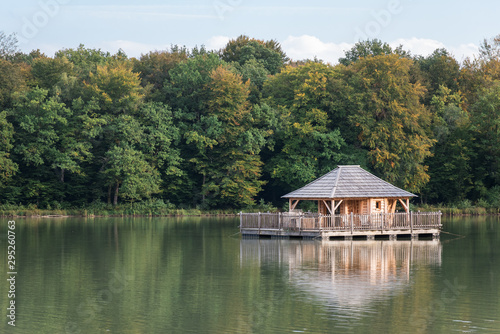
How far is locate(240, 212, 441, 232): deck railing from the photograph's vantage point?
139 ft

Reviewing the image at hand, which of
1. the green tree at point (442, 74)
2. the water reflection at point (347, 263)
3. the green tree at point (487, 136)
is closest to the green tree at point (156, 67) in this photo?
the green tree at point (442, 74)

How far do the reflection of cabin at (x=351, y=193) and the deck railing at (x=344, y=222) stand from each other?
4.24ft

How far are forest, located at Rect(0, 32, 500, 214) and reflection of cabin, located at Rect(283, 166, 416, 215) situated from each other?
22668 millimetres

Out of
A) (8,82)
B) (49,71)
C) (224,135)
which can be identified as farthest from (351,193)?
(49,71)

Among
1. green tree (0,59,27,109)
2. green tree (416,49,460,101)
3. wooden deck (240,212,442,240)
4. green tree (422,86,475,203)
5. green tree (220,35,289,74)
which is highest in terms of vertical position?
green tree (220,35,289,74)

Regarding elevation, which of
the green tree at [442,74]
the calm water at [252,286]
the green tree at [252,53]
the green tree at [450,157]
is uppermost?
the green tree at [252,53]

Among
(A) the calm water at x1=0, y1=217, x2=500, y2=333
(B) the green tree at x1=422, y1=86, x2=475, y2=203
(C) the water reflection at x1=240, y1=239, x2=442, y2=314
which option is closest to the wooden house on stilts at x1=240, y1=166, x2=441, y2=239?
(C) the water reflection at x1=240, y1=239, x2=442, y2=314

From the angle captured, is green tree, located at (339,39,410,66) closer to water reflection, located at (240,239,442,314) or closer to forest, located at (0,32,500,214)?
forest, located at (0,32,500,214)

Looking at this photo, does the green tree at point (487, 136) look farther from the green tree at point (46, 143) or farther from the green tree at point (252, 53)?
the green tree at point (46, 143)

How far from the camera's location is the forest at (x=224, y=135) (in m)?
68.9

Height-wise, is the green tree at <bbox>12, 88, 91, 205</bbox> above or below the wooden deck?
above

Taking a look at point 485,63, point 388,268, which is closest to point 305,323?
point 388,268

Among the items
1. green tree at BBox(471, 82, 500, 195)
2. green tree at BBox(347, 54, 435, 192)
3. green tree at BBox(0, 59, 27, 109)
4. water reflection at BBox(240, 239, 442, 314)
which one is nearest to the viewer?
water reflection at BBox(240, 239, 442, 314)

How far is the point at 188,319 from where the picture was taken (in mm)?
19609
